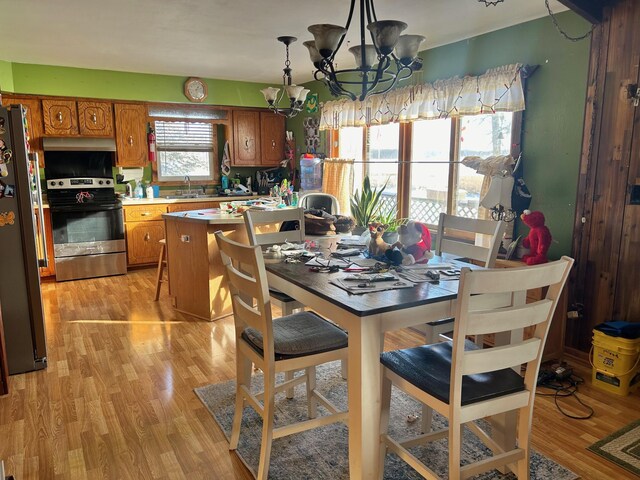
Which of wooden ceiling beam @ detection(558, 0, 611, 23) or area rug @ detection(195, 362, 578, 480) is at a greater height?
wooden ceiling beam @ detection(558, 0, 611, 23)

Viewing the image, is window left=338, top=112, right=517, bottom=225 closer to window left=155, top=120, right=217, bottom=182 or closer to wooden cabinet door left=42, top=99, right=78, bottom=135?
window left=155, top=120, right=217, bottom=182

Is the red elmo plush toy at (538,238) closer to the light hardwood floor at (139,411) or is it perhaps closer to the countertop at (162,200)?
the light hardwood floor at (139,411)

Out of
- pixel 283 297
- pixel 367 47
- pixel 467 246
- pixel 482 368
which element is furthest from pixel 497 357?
pixel 367 47

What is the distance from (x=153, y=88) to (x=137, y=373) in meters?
3.92

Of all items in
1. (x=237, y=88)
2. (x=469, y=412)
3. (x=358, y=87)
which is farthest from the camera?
(x=237, y=88)

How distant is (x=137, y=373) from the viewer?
2.90 meters

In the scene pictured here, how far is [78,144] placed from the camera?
5172 millimetres

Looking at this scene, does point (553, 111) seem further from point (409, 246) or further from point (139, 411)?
point (139, 411)

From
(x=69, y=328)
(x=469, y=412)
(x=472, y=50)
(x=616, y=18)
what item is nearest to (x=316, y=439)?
(x=469, y=412)

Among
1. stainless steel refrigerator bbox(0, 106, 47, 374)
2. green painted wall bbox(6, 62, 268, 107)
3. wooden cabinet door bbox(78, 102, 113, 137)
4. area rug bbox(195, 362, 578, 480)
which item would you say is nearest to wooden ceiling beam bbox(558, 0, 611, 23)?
area rug bbox(195, 362, 578, 480)

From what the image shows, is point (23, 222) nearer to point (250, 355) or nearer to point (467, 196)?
point (250, 355)

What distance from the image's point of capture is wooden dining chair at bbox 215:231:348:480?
1.76 meters

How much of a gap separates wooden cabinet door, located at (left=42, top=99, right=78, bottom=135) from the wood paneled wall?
5.05 m

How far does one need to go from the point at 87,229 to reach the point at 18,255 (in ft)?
7.79
